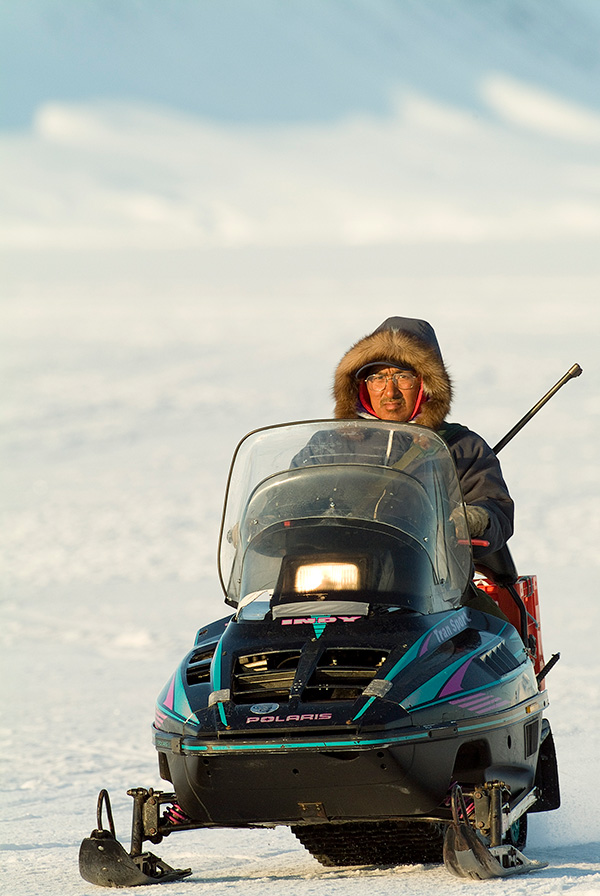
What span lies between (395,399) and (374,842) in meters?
2.02

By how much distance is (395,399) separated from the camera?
5.52m

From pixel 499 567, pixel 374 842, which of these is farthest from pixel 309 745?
pixel 499 567

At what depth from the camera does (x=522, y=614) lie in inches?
203

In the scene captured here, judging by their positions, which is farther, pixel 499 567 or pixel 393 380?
pixel 393 380

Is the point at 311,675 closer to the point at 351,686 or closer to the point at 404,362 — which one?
the point at 351,686

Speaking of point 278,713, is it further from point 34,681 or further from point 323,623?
point 34,681

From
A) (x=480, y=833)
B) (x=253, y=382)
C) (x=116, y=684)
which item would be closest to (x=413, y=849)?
(x=480, y=833)

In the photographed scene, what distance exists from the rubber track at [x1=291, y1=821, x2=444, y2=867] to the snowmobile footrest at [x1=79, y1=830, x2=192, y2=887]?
66cm

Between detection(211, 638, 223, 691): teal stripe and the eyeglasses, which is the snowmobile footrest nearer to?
detection(211, 638, 223, 691): teal stripe

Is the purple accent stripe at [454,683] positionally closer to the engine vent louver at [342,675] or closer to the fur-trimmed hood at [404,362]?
the engine vent louver at [342,675]

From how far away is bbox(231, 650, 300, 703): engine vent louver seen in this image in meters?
3.80

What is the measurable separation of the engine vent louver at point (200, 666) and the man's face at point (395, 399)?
1.66 metres

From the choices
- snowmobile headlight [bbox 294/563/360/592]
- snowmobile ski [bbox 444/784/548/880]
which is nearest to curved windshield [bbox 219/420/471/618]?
snowmobile headlight [bbox 294/563/360/592]

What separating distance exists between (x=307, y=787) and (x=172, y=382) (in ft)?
114
